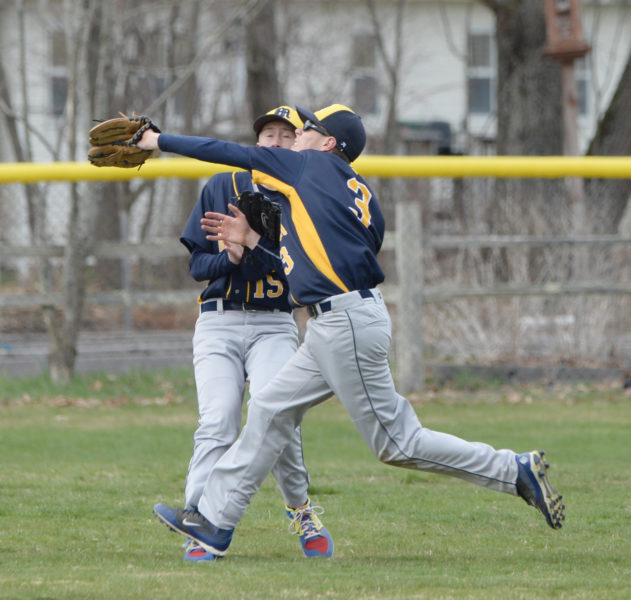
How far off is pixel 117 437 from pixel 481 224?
423 centimetres

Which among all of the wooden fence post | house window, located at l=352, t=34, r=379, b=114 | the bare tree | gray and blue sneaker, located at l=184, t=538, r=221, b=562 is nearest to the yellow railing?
the wooden fence post

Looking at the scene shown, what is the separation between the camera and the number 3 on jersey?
185 inches

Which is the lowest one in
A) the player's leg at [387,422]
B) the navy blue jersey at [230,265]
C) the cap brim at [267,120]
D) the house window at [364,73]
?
the player's leg at [387,422]

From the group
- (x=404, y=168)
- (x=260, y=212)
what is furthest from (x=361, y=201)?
(x=404, y=168)

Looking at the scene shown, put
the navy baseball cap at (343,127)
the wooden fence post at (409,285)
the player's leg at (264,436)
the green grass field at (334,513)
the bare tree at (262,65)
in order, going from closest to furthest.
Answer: the green grass field at (334,513)
the player's leg at (264,436)
the navy baseball cap at (343,127)
the wooden fence post at (409,285)
the bare tree at (262,65)

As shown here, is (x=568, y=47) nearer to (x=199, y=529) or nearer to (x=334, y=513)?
(x=334, y=513)

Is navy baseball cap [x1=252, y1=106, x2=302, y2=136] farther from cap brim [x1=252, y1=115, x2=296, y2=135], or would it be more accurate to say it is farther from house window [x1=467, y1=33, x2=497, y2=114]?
house window [x1=467, y1=33, x2=497, y2=114]

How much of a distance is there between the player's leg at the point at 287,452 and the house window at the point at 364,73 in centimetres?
2235

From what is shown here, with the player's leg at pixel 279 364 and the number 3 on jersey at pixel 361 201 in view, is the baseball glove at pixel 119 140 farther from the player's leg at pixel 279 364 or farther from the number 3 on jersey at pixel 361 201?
Result: the player's leg at pixel 279 364

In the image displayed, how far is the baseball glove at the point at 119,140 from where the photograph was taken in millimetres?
4648

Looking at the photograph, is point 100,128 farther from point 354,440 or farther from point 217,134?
point 217,134

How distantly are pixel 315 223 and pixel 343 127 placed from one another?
52cm

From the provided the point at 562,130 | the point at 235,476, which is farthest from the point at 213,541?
the point at 562,130

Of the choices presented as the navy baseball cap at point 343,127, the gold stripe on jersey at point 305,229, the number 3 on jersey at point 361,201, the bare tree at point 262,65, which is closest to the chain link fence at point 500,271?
the navy baseball cap at point 343,127
